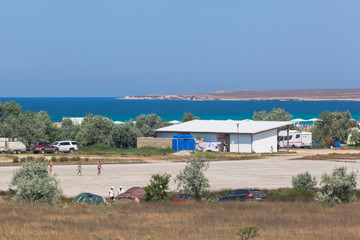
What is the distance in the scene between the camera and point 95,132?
7694cm

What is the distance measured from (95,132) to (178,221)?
5639 centimetres

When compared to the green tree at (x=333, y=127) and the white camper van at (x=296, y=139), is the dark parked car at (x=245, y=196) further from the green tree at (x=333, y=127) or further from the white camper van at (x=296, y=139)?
the green tree at (x=333, y=127)

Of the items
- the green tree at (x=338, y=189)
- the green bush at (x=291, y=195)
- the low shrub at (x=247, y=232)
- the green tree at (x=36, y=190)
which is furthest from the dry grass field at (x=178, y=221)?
the green bush at (x=291, y=195)

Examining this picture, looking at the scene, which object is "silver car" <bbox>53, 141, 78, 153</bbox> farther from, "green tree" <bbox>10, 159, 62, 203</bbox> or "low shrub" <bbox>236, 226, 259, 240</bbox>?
"low shrub" <bbox>236, 226, 259, 240</bbox>

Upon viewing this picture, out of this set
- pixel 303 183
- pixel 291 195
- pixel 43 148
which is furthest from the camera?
pixel 43 148

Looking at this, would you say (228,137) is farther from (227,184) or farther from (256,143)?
(227,184)

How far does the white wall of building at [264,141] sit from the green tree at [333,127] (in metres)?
16.4

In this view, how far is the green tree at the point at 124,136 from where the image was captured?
2894 inches

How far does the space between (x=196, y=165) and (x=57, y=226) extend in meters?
12.8

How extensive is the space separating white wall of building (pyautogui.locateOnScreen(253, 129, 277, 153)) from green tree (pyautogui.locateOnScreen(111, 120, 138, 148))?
15.4 m

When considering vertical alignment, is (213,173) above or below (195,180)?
below

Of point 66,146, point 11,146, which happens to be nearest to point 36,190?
point 11,146

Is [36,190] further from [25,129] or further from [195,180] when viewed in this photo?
[25,129]

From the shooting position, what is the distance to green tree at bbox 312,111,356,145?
8656 cm
